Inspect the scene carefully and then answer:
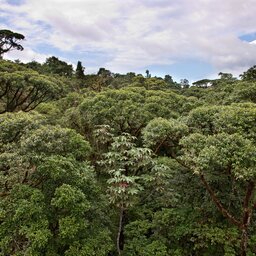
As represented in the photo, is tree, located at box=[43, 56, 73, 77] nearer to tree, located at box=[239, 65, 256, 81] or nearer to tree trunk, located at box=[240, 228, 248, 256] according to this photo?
tree, located at box=[239, 65, 256, 81]

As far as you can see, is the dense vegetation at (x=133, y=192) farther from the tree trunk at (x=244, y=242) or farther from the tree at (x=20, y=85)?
the tree at (x=20, y=85)

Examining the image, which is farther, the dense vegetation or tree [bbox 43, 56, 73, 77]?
tree [bbox 43, 56, 73, 77]

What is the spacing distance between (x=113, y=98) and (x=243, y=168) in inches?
295

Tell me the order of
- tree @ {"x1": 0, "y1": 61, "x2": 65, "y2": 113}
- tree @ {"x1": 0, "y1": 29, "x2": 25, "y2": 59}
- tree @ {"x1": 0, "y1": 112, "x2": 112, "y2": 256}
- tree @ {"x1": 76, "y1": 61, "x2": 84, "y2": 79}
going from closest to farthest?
tree @ {"x1": 0, "y1": 112, "x2": 112, "y2": 256}, tree @ {"x1": 0, "y1": 61, "x2": 65, "y2": 113}, tree @ {"x1": 0, "y1": 29, "x2": 25, "y2": 59}, tree @ {"x1": 76, "y1": 61, "x2": 84, "y2": 79}

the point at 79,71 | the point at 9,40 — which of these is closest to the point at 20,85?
the point at 9,40

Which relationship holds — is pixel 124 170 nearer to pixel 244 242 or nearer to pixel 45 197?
pixel 45 197

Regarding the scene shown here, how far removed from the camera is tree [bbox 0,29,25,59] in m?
22.0

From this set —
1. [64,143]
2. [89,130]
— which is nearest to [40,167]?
[64,143]

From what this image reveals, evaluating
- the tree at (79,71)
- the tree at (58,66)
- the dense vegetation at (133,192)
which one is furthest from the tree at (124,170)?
the tree at (58,66)

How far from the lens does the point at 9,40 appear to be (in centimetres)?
2231

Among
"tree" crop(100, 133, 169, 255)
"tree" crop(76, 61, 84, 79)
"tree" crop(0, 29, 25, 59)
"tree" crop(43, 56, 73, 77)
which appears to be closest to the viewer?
"tree" crop(100, 133, 169, 255)

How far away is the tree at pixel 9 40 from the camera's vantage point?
21953mm

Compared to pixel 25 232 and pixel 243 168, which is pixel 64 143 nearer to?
pixel 25 232

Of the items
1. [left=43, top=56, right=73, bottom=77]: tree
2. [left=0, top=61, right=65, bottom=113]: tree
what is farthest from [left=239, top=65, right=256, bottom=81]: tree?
[left=43, top=56, right=73, bottom=77]: tree
